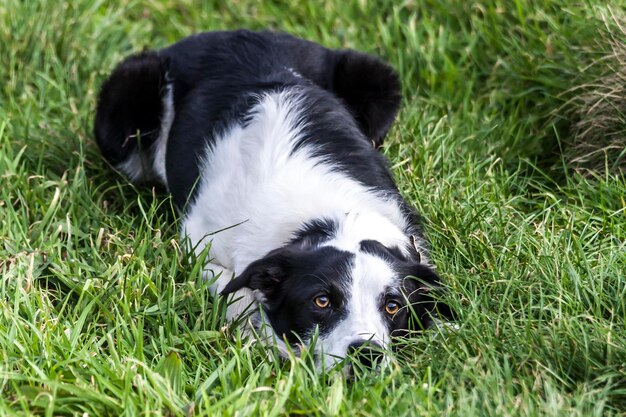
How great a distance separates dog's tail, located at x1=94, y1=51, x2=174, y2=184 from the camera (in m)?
5.63

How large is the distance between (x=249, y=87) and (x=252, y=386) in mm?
2085

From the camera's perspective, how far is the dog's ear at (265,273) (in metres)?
4.04

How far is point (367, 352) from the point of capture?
3.82 m

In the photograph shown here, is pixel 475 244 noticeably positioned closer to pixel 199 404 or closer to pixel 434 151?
pixel 434 151

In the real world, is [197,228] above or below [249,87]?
below

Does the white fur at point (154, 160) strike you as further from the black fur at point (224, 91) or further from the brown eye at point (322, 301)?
the brown eye at point (322, 301)

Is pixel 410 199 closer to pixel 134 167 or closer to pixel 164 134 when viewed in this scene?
pixel 164 134

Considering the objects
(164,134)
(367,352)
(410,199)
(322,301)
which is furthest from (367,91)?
(367,352)

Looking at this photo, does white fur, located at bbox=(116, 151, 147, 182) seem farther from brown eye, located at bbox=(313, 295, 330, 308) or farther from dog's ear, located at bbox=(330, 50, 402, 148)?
brown eye, located at bbox=(313, 295, 330, 308)

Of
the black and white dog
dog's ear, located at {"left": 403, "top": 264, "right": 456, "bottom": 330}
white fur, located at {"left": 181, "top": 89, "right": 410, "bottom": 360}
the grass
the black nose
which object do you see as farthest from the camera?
white fur, located at {"left": 181, "top": 89, "right": 410, "bottom": 360}

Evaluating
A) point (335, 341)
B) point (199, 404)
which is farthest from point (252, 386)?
point (335, 341)

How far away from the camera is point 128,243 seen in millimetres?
4844

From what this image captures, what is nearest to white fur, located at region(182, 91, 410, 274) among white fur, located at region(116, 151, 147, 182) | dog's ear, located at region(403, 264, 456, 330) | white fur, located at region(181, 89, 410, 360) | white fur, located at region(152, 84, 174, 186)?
white fur, located at region(181, 89, 410, 360)

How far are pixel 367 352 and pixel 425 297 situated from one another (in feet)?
1.78
